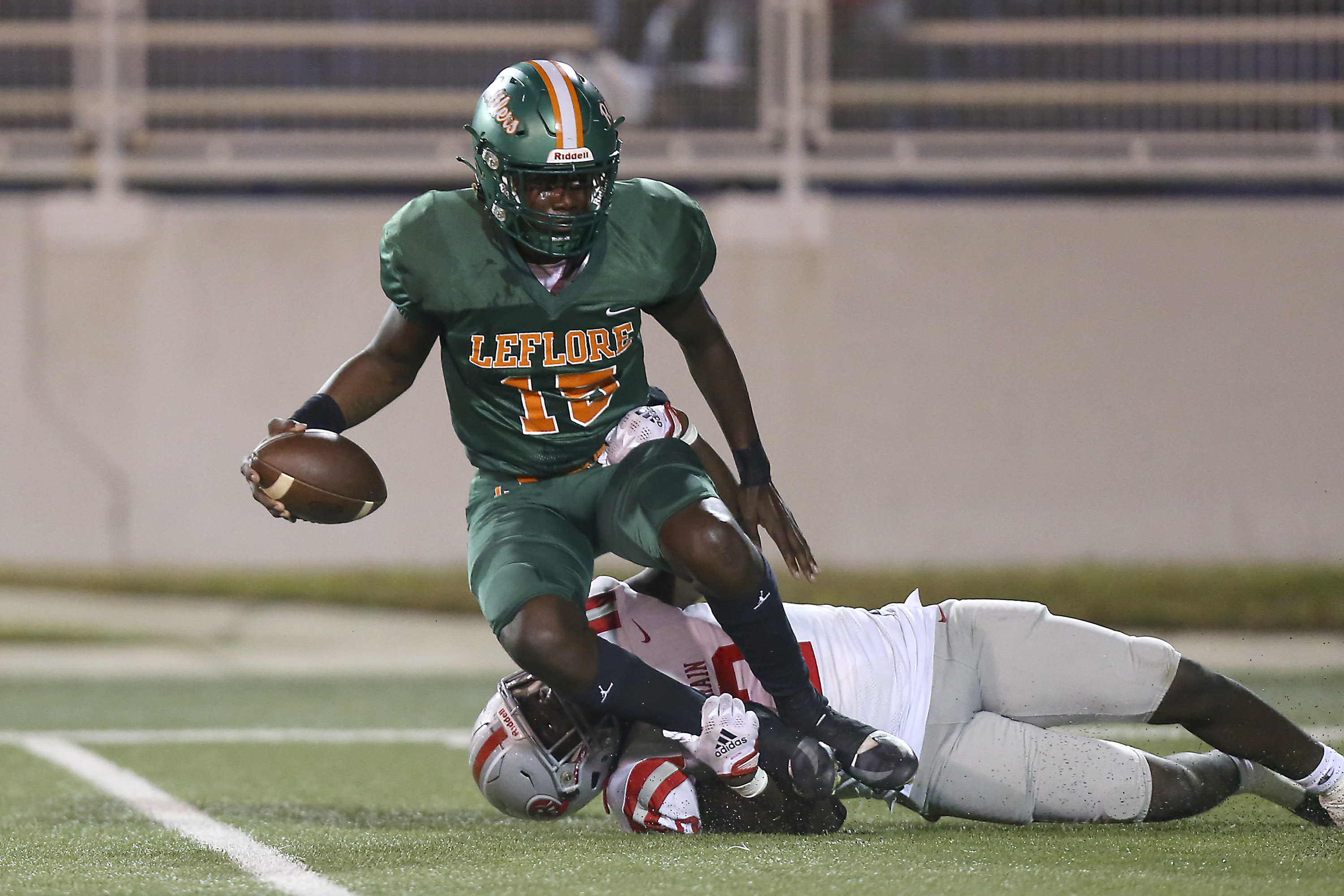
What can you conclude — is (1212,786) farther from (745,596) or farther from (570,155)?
(570,155)

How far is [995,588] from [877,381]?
163cm

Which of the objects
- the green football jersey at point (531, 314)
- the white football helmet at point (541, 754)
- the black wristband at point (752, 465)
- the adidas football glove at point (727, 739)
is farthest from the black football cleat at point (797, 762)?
the green football jersey at point (531, 314)

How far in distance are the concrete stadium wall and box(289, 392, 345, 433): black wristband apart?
6.60 meters

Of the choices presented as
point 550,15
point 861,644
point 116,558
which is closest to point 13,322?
→ point 116,558

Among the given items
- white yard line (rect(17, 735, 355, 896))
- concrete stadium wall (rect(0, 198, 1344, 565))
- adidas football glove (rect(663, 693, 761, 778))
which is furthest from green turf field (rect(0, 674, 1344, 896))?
concrete stadium wall (rect(0, 198, 1344, 565))

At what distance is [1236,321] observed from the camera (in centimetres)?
1014

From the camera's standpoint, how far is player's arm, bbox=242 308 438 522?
3.44m

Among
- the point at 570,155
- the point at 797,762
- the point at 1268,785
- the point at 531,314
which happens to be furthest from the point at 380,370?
the point at 1268,785

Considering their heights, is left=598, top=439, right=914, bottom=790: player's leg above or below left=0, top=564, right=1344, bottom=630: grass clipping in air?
above

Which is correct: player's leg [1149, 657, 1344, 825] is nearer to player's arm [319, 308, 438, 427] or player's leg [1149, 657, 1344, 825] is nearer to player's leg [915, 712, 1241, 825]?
player's leg [915, 712, 1241, 825]

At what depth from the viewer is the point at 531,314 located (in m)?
3.36

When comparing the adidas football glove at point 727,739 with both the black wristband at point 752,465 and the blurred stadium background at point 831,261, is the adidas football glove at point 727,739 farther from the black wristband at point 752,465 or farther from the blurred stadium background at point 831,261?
the blurred stadium background at point 831,261

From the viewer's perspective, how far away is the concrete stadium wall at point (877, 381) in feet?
33.0

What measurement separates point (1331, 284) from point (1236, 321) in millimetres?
621
